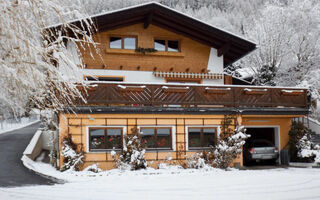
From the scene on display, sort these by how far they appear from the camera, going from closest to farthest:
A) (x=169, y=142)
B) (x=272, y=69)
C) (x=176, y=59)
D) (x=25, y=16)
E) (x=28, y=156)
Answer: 1. (x=25, y=16)
2. (x=169, y=142)
3. (x=28, y=156)
4. (x=176, y=59)
5. (x=272, y=69)

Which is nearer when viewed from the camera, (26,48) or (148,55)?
(26,48)

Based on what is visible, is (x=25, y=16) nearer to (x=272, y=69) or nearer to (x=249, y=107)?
(x=249, y=107)

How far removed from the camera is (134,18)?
17.2m

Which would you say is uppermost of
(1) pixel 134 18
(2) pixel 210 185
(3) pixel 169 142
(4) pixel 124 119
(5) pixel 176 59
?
(1) pixel 134 18

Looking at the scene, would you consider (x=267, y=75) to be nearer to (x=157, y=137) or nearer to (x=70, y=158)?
(x=157, y=137)

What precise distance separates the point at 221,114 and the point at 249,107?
1456mm

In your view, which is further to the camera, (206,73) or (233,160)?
(206,73)

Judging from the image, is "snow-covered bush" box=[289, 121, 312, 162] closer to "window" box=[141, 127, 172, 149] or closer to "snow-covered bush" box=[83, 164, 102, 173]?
"window" box=[141, 127, 172, 149]

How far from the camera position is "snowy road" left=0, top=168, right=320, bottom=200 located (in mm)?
8891

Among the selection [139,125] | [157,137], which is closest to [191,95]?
[157,137]

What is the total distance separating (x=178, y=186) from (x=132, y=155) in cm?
366

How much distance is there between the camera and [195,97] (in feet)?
50.2

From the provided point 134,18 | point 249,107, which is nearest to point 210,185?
point 249,107

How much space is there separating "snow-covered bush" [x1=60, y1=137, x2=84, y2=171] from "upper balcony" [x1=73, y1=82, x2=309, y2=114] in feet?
5.93
